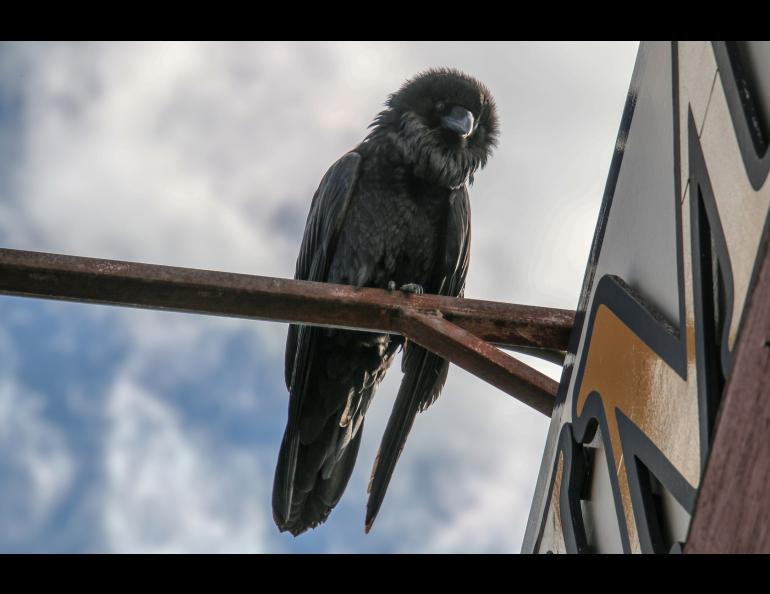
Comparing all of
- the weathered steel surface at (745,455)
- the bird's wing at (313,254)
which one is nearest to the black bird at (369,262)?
the bird's wing at (313,254)

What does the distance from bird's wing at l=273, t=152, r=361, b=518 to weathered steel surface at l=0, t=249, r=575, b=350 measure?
1.06 m

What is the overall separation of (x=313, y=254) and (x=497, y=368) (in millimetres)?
1916

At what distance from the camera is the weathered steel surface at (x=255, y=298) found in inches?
168

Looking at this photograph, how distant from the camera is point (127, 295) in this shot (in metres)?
4.32

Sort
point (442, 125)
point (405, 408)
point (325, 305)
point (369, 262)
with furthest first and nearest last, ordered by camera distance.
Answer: point (442, 125), point (369, 262), point (405, 408), point (325, 305)

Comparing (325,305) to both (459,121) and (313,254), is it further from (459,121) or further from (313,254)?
(459,121)

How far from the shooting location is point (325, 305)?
177 inches

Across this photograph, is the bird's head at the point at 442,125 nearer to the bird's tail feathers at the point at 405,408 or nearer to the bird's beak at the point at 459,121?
the bird's beak at the point at 459,121

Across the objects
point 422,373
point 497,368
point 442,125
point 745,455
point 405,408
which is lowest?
point 405,408

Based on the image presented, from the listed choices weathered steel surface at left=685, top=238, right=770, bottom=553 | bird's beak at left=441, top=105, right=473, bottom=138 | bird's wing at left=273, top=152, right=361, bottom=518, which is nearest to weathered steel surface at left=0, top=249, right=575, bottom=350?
bird's wing at left=273, top=152, right=361, bottom=518

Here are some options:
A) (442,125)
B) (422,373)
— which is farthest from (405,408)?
(442,125)
